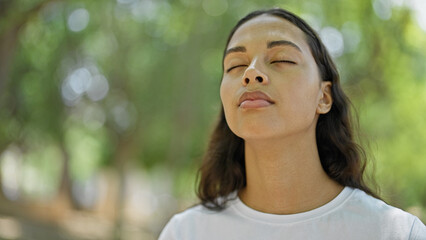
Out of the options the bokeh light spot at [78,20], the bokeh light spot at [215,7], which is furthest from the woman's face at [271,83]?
the bokeh light spot at [215,7]

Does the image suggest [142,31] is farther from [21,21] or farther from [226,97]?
[226,97]

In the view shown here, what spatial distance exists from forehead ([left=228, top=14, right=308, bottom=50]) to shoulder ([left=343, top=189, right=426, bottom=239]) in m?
0.79

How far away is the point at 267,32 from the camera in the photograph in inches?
92.0

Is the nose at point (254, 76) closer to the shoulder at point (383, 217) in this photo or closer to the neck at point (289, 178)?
the neck at point (289, 178)

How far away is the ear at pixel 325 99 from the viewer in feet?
7.94

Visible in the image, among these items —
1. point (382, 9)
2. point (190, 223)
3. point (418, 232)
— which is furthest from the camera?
point (382, 9)

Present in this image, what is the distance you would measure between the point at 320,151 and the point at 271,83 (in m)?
0.59

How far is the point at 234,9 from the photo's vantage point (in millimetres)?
11539

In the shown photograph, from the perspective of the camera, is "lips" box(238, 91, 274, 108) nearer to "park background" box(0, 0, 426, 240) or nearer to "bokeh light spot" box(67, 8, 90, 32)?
"park background" box(0, 0, 426, 240)

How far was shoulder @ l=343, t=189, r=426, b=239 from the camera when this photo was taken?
6.66 ft

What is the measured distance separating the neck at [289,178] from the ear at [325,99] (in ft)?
0.56

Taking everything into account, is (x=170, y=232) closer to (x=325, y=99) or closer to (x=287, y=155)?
(x=287, y=155)

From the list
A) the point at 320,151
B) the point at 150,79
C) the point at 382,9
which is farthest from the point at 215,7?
the point at 320,151

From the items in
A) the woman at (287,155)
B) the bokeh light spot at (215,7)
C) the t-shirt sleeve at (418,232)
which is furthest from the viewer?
the bokeh light spot at (215,7)
